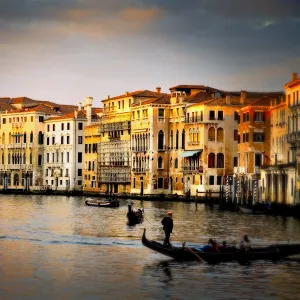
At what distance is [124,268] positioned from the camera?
3212cm

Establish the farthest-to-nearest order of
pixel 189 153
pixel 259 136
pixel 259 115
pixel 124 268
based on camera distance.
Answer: pixel 189 153
pixel 259 115
pixel 259 136
pixel 124 268

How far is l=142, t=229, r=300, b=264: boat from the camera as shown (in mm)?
32188

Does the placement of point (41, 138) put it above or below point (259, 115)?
above

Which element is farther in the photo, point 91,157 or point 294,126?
point 91,157

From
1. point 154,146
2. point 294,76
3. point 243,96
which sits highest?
point 243,96

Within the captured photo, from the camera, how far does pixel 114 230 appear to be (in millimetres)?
49219

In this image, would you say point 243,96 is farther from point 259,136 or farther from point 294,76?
point 294,76

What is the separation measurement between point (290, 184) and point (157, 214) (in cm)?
812

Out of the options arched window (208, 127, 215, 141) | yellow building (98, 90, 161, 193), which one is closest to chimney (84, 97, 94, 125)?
yellow building (98, 90, 161, 193)

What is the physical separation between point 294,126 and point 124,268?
3272cm

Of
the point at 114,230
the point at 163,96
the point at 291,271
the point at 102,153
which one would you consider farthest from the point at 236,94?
the point at 291,271

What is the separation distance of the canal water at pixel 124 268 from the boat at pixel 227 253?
23 cm

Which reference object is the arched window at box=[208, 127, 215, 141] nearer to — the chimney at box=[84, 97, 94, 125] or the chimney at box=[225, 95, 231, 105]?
the chimney at box=[225, 95, 231, 105]

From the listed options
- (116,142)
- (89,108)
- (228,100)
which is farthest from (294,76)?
(89,108)
